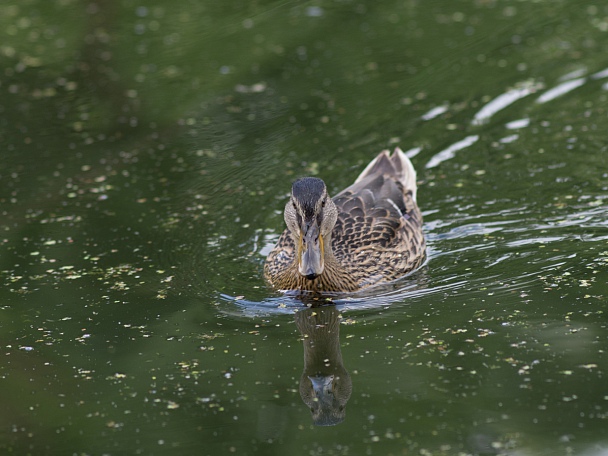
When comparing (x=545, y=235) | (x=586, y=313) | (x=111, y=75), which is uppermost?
(x=111, y=75)

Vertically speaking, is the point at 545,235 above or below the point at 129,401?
above

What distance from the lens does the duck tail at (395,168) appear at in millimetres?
10641

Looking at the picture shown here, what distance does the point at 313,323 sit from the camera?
8.16m

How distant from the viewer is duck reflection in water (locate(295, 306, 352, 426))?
6695mm

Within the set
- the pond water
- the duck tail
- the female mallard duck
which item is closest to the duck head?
the female mallard duck

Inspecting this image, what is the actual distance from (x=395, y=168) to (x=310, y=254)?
2.47 metres

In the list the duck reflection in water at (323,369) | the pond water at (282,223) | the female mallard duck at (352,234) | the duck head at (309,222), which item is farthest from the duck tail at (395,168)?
the duck reflection in water at (323,369)

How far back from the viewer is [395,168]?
10766 millimetres

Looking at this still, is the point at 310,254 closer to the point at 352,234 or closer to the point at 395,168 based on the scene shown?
the point at 352,234

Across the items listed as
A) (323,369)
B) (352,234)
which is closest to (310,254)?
(352,234)

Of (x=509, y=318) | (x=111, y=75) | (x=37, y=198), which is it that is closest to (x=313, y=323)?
(x=509, y=318)

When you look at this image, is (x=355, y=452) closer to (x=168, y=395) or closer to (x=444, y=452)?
(x=444, y=452)

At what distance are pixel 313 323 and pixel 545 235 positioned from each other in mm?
2522

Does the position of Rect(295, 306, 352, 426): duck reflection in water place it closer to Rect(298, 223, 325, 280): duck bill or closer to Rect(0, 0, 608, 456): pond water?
Rect(0, 0, 608, 456): pond water
